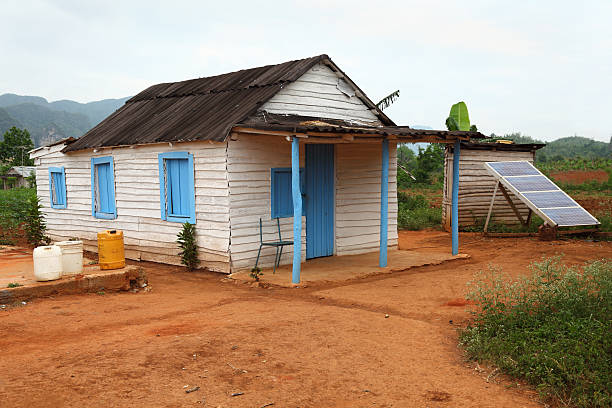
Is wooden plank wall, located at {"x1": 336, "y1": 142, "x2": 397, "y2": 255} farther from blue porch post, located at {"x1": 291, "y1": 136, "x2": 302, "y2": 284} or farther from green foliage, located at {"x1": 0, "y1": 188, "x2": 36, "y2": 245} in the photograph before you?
green foliage, located at {"x1": 0, "y1": 188, "x2": 36, "y2": 245}

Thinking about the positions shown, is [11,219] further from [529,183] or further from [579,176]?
[579,176]

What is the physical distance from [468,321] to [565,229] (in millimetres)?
9039

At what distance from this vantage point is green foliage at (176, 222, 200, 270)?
10.8 metres

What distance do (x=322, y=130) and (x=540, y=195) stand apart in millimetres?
8266

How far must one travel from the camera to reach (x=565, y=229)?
14281 millimetres

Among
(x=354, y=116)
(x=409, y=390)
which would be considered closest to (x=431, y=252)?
(x=354, y=116)

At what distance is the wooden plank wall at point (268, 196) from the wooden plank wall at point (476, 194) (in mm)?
4075

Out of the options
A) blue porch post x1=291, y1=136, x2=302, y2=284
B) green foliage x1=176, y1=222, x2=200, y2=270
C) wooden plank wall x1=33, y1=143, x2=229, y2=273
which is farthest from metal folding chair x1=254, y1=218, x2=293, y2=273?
green foliage x1=176, y1=222, x2=200, y2=270

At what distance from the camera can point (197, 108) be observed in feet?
39.9

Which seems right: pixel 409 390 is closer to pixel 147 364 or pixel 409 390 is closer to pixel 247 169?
pixel 147 364

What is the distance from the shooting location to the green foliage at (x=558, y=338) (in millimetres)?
4555

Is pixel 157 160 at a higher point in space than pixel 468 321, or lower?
higher

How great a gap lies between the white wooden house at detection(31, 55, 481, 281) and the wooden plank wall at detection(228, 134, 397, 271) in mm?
24

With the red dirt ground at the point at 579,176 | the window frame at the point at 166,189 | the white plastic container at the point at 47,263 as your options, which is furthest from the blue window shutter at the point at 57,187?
the red dirt ground at the point at 579,176
